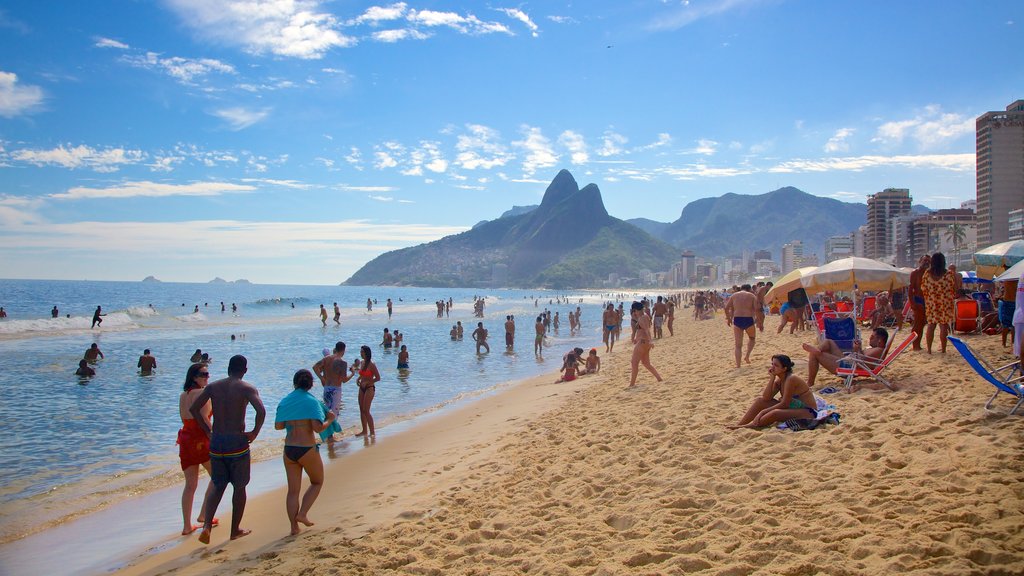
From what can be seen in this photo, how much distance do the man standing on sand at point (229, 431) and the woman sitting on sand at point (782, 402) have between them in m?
4.41

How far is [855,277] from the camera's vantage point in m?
9.22

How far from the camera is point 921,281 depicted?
8227 millimetres

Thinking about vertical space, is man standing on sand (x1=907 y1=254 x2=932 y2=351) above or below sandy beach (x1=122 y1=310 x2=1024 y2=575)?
above

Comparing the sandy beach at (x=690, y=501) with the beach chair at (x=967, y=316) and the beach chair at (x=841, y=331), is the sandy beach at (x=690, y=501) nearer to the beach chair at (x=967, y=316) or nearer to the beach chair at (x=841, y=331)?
the beach chair at (x=841, y=331)

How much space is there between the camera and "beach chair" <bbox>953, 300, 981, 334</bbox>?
10.7 m

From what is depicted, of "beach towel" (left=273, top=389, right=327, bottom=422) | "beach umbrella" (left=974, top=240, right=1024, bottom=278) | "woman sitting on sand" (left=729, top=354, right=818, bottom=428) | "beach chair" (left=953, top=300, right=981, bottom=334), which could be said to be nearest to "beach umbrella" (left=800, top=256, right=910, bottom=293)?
"beach chair" (left=953, top=300, right=981, bottom=334)

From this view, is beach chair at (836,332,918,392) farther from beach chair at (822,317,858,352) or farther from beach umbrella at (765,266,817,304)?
beach umbrella at (765,266,817,304)

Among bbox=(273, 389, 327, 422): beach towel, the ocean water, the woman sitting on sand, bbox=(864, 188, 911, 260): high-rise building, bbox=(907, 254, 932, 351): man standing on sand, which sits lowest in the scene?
the ocean water

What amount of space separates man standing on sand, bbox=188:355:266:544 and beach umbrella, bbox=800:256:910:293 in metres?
8.33

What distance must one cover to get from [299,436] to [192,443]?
3.38 feet

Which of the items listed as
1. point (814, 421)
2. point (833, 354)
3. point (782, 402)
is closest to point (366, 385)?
point (782, 402)

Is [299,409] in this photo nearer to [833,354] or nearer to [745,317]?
[833,354]

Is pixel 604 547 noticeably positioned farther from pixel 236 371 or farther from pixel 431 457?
pixel 431 457

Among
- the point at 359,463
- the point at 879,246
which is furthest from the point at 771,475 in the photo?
the point at 879,246
